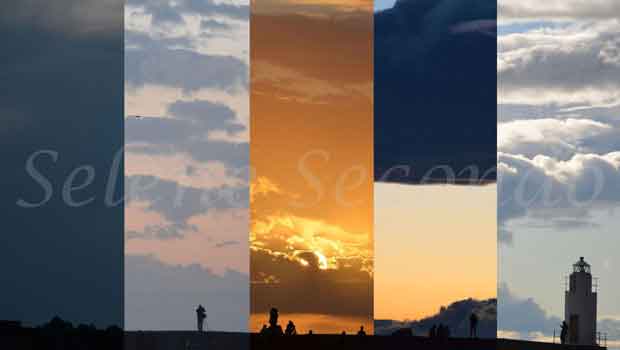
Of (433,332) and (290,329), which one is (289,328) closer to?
(290,329)

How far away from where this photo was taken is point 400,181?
33.8m

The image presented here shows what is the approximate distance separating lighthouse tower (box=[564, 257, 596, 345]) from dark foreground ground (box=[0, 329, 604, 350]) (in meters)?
0.54

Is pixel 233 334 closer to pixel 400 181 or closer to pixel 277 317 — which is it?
pixel 277 317

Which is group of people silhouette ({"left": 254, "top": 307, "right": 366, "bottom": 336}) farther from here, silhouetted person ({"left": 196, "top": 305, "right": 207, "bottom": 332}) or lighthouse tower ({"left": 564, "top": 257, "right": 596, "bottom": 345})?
lighthouse tower ({"left": 564, "top": 257, "right": 596, "bottom": 345})

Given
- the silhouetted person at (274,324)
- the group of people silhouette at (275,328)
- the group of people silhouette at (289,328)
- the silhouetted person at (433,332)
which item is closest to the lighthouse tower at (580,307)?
the group of people silhouette at (289,328)

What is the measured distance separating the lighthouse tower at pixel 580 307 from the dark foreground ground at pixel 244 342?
0.54 metres

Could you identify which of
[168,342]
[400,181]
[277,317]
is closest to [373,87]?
[400,181]

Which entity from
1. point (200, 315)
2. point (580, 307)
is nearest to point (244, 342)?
point (200, 315)

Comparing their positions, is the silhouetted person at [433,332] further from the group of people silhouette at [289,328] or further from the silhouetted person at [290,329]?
the silhouetted person at [290,329]

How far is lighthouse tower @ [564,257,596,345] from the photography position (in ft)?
131

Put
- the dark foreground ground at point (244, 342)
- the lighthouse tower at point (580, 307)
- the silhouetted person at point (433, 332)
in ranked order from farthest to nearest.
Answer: the lighthouse tower at point (580, 307) → the silhouetted person at point (433, 332) → the dark foreground ground at point (244, 342)

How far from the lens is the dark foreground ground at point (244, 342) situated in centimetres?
3459

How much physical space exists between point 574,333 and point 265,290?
13036 mm

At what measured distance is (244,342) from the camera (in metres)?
38.1
